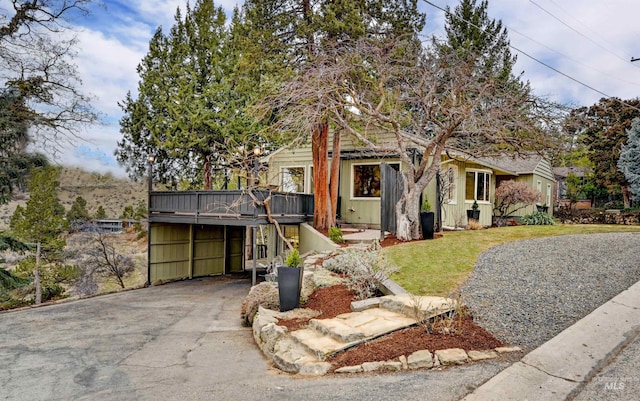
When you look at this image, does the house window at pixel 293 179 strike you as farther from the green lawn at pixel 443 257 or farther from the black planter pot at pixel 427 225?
the green lawn at pixel 443 257

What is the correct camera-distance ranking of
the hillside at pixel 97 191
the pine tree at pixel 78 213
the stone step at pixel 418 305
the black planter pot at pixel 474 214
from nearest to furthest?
the stone step at pixel 418 305
the black planter pot at pixel 474 214
the pine tree at pixel 78 213
the hillside at pixel 97 191

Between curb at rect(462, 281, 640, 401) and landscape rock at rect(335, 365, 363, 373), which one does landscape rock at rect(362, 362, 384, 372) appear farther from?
curb at rect(462, 281, 640, 401)

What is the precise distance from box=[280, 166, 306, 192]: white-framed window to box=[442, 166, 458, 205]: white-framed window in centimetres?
603

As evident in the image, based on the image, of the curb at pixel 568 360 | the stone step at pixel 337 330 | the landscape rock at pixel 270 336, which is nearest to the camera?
the curb at pixel 568 360

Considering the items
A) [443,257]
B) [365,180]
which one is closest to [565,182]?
[365,180]

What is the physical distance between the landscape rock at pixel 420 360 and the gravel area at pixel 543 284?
101cm

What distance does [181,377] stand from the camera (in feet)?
14.7

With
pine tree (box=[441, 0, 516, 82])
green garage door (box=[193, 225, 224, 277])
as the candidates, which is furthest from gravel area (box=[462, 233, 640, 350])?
pine tree (box=[441, 0, 516, 82])

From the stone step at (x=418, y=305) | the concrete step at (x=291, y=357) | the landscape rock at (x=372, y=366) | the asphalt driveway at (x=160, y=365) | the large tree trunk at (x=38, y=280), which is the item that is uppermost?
the stone step at (x=418, y=305)

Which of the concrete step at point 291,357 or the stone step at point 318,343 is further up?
the stone step at point 318,343

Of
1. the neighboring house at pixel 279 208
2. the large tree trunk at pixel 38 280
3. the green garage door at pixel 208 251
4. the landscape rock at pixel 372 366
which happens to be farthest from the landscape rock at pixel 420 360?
the large tree trunk at pixel 38 280

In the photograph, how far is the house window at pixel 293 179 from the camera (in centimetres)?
1758

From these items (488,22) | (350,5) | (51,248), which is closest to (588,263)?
(350,5)

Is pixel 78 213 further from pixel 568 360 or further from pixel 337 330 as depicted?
pixel 568 360
